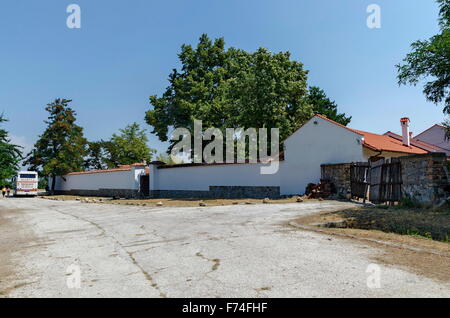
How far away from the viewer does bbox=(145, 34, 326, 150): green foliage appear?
81.8 feet

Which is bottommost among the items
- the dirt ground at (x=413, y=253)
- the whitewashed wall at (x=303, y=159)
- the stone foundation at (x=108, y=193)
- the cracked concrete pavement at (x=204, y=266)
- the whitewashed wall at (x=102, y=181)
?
the stone foundation at (x=108, y=193)

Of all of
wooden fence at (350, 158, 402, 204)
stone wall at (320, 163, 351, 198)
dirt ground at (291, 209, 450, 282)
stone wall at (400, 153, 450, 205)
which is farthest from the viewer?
Answer: stone wall at (320, 163, 351, 198)

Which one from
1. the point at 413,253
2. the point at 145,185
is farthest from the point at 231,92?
the point at 413,253

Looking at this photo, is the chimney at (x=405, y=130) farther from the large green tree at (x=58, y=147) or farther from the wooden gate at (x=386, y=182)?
the large green tree at (x=58, y=147)

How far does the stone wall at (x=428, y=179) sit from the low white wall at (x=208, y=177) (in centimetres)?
1077

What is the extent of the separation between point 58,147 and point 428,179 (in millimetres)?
43940

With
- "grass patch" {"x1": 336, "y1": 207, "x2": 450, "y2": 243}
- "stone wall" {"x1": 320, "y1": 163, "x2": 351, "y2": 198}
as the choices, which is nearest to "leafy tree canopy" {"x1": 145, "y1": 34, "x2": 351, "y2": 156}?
"stone wall" {"x1": 320, "y1": 163, "x2": 351, "y2": 198}

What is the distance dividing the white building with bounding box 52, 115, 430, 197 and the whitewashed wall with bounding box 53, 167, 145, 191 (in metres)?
0.10

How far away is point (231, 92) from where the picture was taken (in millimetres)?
26875

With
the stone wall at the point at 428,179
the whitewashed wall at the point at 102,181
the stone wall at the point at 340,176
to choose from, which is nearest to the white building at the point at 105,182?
the whitewashed wall at the point at 102,181

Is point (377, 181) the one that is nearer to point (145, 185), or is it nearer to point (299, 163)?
point (299, 163)

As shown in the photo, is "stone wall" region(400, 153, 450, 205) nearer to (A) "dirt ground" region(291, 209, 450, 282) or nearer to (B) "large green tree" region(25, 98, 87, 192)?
(A) "dirt ground" region(291, 209, 450, 282)

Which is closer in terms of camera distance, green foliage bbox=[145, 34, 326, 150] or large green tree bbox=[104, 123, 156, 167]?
green foliage bbox=[145, 34, 326, 150]

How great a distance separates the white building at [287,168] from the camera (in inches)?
758
